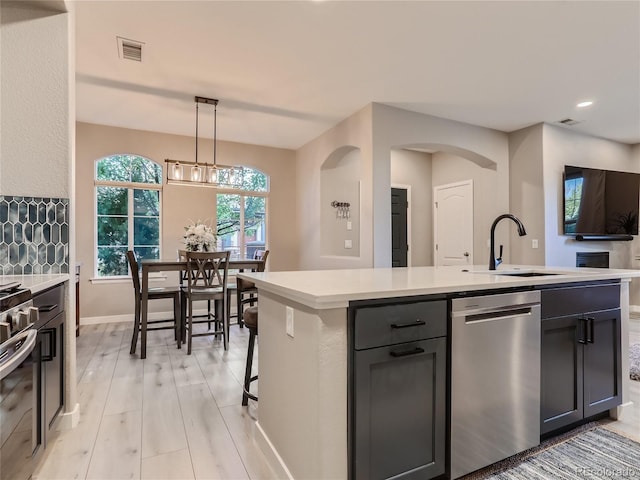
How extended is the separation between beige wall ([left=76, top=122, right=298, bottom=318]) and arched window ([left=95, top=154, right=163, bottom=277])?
0.13 metres

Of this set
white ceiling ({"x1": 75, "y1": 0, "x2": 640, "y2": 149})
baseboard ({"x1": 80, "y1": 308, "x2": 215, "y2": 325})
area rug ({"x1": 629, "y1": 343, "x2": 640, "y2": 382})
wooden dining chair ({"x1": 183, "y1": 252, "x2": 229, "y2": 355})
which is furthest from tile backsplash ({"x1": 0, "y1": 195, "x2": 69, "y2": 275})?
area rug ({"x1": 629, "y1": 343, "x2": 640, "y2": 382})

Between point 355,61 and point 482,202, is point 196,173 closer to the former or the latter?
point 355,61

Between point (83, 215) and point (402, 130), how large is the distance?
4.41 metres

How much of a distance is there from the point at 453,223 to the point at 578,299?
14.0 feet

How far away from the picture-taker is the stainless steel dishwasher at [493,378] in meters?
1.58

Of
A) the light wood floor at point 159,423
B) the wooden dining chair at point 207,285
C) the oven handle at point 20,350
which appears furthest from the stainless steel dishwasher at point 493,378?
the wooden dining chair at point 207,285

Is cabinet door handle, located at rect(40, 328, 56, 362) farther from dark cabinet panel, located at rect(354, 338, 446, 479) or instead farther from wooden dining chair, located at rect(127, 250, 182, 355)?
wooden dining chair, located at rect(127, 250, 182, 355)

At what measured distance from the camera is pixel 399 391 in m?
1.44

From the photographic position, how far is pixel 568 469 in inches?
68.7

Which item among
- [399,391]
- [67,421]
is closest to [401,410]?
[399,391]

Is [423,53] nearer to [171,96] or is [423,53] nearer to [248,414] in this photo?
[171,96]

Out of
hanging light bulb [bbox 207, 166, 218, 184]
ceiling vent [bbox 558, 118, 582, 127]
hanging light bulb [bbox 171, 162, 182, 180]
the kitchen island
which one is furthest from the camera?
ceiling vent [bbox 558, 118, 582, 127]

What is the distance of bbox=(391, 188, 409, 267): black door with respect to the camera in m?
6.35

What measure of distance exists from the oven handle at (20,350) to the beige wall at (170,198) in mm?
3921
